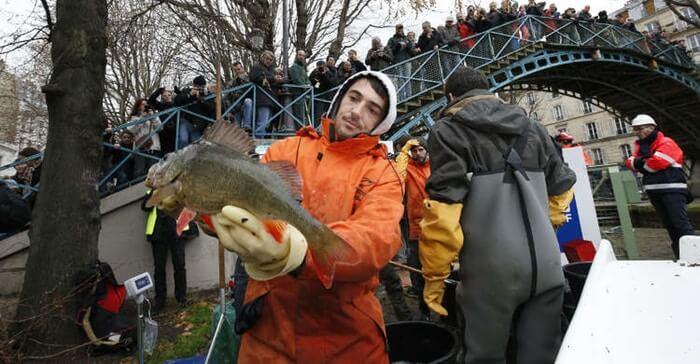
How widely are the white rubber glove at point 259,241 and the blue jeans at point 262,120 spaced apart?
7.29 m

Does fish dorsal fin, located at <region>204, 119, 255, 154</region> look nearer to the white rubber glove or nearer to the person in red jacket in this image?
the white rubber glove

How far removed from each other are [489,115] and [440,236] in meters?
0.91

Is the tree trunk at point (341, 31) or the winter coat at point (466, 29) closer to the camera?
the winter coat at point (466, 29)

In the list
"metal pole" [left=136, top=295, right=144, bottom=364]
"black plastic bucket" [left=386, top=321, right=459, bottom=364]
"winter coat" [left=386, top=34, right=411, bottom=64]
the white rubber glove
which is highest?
"winter coat" [left=386, top=34, right=411, bottom=64]

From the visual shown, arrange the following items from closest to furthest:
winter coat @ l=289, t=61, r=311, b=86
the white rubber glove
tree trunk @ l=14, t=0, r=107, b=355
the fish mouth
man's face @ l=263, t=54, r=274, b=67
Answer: the white rubber glove → the fish mouth → tree trunk @ l=14, t=0, r=107, b=355 → man's face @ l=263, t=54, r=274, b=67 → winter coat @ l=289, t=61, r=311, b=86

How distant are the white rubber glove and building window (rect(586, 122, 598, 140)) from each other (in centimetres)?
5880

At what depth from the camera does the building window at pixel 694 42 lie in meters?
39.4

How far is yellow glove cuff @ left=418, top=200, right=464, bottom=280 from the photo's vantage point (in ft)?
7.36

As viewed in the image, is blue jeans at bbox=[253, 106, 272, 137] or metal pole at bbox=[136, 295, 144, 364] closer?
metal pole at bbox=[136, 295, 144, 364]

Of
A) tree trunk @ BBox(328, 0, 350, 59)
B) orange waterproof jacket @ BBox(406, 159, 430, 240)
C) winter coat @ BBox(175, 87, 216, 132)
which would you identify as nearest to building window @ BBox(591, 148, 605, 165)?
tree trunk @ BBox(328, 0, 350, 59)

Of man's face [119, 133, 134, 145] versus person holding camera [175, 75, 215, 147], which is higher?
person holding camera [175, 75, 215, 147]

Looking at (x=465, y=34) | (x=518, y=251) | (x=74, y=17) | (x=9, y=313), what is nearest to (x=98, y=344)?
(x=9, y=313)

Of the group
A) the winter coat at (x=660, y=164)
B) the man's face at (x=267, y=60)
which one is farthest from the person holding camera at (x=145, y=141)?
the winter coat at (x=660, y=164)

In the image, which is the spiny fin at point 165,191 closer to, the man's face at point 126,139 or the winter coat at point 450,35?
the man's face at point 126,139
